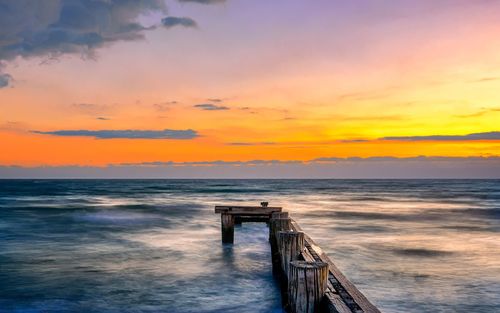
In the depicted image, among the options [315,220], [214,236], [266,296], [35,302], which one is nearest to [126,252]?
[214,236]

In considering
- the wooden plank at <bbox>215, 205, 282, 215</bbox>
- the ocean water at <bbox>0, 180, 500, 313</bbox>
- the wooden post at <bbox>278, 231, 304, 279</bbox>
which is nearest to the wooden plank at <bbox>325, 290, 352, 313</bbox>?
the wooden post at <bbox>278, 231, 304, 279</bbox>

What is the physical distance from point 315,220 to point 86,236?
1442cm

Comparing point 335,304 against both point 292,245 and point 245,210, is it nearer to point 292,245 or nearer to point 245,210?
point 292,245

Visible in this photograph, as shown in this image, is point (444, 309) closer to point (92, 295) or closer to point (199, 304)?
point (199, 304)

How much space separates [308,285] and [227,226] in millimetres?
10459

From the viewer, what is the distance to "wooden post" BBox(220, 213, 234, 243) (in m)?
15.0

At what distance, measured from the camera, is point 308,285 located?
5.11m

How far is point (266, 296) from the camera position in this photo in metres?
10.3

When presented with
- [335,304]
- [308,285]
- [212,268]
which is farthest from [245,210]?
[335,304]

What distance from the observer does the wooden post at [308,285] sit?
5.07m

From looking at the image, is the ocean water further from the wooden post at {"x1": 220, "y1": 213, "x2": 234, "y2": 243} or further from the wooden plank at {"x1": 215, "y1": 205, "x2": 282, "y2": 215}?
the wooden plank at {"x1": 215, "y1": 205, "x2": 282, "y2": 215}

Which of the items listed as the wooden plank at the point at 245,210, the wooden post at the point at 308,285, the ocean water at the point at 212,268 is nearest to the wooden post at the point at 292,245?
the wooden post at the point at 308,285

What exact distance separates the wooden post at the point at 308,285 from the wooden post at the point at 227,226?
31.9 feet

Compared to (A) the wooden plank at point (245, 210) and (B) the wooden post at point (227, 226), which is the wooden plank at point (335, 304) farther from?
(B) the wooden post at point (227, 226)
